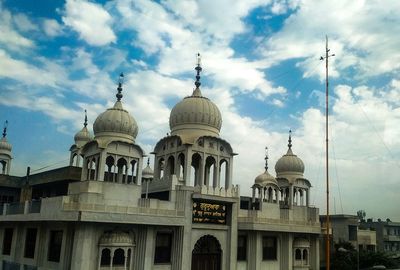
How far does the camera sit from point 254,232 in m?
33.5

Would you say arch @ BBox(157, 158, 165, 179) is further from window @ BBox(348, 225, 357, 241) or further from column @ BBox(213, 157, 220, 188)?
window @ BBox(348, 225, 357, 241)

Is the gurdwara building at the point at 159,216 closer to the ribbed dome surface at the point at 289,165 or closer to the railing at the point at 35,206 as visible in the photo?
the railing at the point at 35,206

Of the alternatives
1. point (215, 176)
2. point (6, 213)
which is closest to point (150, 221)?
point (215, 176)

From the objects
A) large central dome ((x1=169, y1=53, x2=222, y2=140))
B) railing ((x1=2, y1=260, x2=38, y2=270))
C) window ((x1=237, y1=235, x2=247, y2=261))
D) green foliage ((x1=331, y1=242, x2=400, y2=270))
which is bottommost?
railing ((x1=2, y1=260, x2=38, y2=270))

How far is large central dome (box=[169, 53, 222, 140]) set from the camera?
32.2m

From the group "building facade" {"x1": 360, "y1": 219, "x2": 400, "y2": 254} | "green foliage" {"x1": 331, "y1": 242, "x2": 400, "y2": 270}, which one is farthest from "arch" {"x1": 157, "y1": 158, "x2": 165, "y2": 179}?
"building facade" {"x1": 360, "y1": 219, "x2": 400, "y2": 254}

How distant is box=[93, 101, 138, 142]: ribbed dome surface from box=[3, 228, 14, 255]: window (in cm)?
1162

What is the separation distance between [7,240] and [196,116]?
734 inches

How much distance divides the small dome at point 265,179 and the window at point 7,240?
78.6 feet

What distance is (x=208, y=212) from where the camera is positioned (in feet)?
97.8

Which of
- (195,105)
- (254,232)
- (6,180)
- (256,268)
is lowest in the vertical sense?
(256,268)

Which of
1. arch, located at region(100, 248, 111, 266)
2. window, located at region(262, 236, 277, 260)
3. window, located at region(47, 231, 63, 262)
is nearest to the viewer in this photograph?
arch, located at region(100, 248, 111, 266)

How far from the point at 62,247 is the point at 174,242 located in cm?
726

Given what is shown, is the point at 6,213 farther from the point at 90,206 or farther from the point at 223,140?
the point at 223,140
